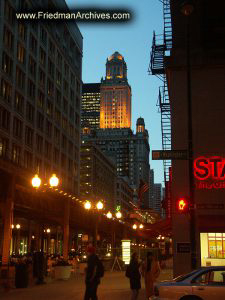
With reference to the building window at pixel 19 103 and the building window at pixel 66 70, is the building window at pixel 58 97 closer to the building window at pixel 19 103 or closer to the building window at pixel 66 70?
the building window at pixel 66 70

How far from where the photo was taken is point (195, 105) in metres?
22.0

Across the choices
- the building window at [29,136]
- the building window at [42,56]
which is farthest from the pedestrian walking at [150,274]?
the building window at [42,56]

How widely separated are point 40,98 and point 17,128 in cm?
1270

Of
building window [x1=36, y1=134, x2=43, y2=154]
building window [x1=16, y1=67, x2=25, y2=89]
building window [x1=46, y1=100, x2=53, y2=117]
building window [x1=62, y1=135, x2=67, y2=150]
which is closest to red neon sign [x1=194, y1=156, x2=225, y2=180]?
building window [x1=16, y1=67, x2=25, y2=89]

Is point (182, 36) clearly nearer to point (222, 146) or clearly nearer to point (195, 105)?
point (195, 105)

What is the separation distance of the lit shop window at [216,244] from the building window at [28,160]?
171 ft

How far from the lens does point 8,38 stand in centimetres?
6550

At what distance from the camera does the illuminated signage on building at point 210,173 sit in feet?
67.9

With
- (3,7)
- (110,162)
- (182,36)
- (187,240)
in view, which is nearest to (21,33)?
(3,7)

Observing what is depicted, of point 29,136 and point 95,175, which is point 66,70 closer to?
point 29,136

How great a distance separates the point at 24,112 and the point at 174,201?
52.8 meters

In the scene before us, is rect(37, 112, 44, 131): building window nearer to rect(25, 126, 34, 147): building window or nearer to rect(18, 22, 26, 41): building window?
rect(25, 126, 34, 147): building window

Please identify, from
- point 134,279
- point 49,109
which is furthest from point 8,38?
point 134,279

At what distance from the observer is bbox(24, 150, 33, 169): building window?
70188 mm
